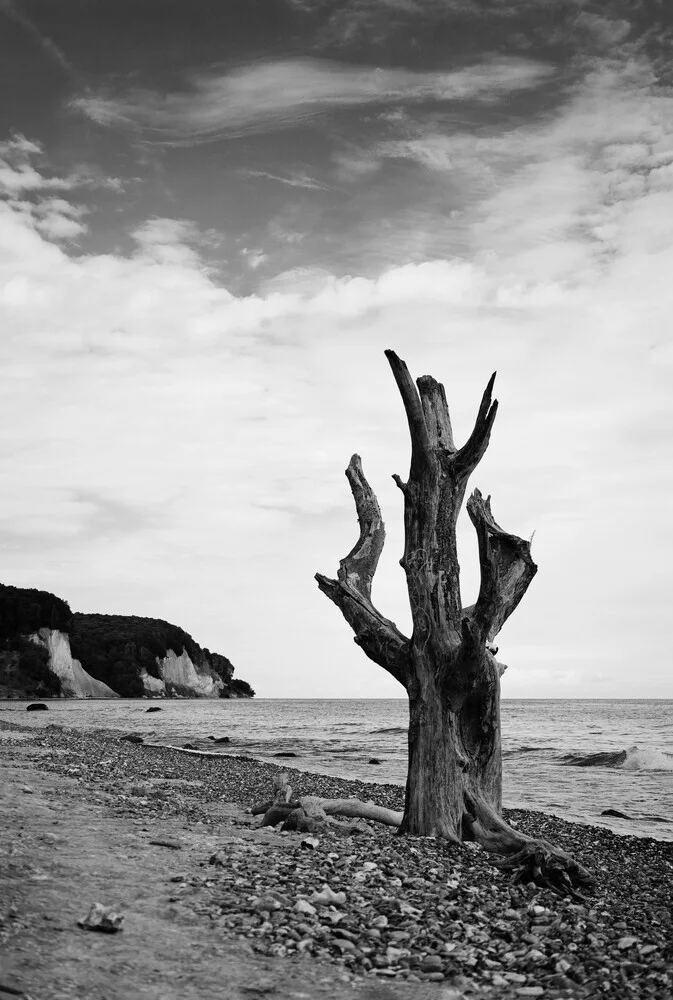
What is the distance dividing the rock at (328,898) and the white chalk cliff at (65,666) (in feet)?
366

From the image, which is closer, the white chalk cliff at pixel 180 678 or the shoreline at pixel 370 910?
the shoreline at pixel 370 910

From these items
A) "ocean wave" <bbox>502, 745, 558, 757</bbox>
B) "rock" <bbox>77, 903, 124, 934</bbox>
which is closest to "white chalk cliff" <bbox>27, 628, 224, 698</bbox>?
"ocean wave" <bbox>502, 745, 558, 757</bbox>

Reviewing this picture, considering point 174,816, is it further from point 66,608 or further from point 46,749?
point 66,608

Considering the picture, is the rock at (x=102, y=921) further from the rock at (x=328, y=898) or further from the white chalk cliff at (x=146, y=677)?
the white chalk cliff at (x=146, y=677)

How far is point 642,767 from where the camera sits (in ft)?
89.9

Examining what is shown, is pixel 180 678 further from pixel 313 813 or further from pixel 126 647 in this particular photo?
pixel 313 813

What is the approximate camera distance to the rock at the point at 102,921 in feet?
18.3

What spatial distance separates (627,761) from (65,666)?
334ft

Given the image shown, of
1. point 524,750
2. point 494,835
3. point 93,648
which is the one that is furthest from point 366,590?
point 93,648

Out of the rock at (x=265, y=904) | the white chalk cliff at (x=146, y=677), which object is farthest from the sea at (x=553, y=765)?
the white chalk cliff at (x=146, y=677)

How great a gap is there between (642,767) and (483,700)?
2042 cm

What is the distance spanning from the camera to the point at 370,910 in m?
6.64

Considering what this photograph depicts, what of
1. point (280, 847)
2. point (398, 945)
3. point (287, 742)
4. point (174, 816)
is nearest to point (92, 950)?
point (398, 945)

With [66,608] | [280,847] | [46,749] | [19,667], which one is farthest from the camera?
[66,608]
